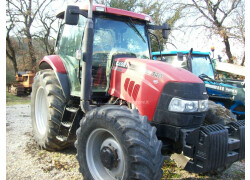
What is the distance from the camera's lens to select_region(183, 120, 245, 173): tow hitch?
2.39 meters

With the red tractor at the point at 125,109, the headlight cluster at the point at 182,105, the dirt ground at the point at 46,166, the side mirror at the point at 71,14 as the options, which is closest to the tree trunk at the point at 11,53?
the dirt ground at the point at 46,166

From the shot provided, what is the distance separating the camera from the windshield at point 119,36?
3623mm

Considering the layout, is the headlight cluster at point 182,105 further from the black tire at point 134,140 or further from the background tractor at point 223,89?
the background tractor at point 223,89

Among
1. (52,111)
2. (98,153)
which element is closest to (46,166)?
(52,111)

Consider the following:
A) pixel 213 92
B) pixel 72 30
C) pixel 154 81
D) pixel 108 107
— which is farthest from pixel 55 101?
pixel 213 92

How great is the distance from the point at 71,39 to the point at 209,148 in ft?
9.82

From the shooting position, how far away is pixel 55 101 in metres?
3.94

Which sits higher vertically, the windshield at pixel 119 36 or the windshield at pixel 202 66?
the windshield at pixel 119 36

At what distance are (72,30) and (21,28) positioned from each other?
1956cm

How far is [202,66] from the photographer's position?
7.64 metres

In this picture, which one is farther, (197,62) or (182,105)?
(197,62)

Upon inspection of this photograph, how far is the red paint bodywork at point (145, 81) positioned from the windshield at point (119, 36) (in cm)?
50

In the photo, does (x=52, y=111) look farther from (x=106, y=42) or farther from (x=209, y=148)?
(x=209, y=148)

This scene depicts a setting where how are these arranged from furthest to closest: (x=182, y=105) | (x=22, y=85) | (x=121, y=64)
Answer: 1. (x=22, y=85)
2. (x=121, y=64)
3. (x=182, y=105)
